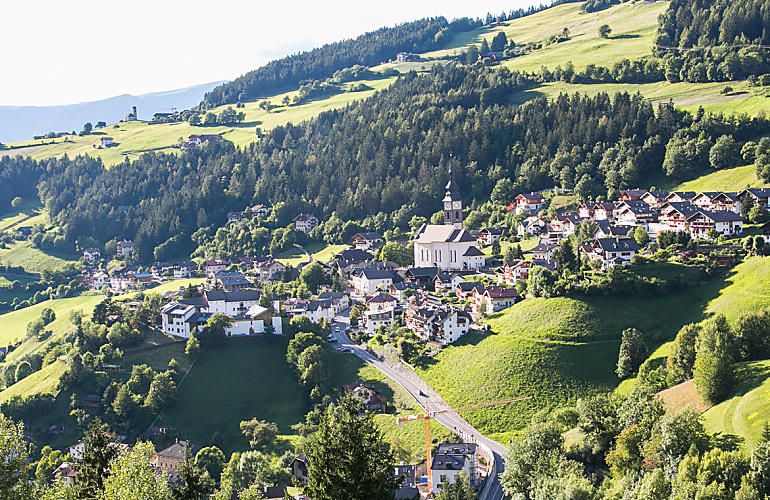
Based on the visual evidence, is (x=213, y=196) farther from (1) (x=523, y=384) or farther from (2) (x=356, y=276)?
(1) (x=523, y=384)

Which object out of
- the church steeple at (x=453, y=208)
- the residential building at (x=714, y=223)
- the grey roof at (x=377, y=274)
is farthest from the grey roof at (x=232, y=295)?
the residential building at (x=714, y=223)

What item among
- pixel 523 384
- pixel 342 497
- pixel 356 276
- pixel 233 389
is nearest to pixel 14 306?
pixel 356 276

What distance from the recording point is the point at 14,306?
110 m

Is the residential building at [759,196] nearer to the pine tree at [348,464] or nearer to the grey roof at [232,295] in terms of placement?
the grey roof at [232,295]

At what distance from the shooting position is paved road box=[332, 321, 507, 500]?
4562cm

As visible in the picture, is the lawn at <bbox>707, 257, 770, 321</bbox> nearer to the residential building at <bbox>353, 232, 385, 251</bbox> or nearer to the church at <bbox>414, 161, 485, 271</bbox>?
the church at <bbox>414, 161, 485, 271</bbox>

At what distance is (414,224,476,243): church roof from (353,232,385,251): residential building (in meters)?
13.8

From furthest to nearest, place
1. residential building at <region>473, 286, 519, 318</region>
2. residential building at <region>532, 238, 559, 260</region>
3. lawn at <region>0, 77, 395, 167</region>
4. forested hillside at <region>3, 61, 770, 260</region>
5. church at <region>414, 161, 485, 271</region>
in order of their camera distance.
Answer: lawn at <region>0, 77, 395, 167</region> → forested hillside at <region>3, 61, 770, 260</region> → church at <region>414, 161, 485, 271</region> → residential building at <region>532, 238, 559, 260</region> → residential building at <region>473, 286, 519, 318</region>

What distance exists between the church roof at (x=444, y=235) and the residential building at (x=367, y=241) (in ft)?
45.1

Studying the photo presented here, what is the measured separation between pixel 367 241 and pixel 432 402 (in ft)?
166

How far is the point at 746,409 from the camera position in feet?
131

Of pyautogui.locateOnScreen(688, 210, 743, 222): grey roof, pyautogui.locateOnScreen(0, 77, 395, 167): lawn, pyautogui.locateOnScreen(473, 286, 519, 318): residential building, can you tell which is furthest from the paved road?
pyautogui.locateOnScreen(0, 77, 395, 167): lawn

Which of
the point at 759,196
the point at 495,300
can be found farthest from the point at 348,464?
the point at 759,196

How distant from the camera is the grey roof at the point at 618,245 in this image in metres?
67.1
